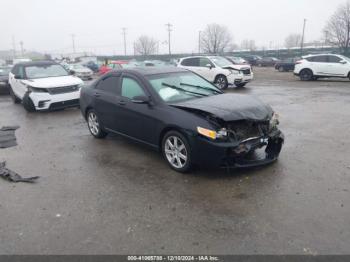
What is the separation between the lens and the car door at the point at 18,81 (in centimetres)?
1078

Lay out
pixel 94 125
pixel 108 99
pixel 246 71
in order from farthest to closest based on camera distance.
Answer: pixel 246 71, pixel 94 125, pixel 108 99

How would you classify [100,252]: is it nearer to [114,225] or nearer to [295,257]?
[114,225]

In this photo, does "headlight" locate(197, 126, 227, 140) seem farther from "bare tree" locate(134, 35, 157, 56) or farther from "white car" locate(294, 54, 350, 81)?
"bare tree" locate(134, 35, 157, 56)

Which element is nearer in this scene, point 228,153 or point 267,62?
point 228,153

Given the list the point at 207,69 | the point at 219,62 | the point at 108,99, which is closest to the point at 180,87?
the point at 108,99

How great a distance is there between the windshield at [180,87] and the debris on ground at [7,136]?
369 centimetres

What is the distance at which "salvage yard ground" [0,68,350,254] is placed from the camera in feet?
10.2

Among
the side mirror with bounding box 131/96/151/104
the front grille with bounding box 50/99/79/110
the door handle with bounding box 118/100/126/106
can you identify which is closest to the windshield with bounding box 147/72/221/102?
the side mirror with bounding box 131/96/151/104

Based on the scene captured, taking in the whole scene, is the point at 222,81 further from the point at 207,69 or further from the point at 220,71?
the point at 207,69

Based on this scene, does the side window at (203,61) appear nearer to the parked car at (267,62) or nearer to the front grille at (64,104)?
the front grille at (64,104)

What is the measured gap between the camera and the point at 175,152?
15.9 feet

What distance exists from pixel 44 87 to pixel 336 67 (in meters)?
16.0

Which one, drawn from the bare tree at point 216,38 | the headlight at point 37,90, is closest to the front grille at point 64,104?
the headlight at point 37,90

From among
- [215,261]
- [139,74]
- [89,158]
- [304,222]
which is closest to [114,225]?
[215,261]
